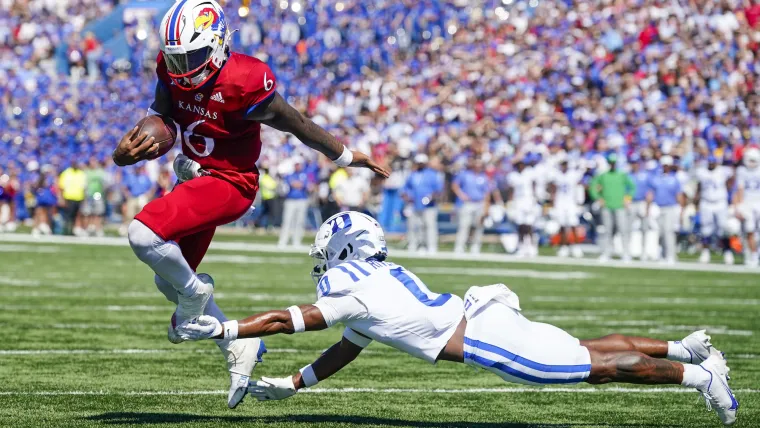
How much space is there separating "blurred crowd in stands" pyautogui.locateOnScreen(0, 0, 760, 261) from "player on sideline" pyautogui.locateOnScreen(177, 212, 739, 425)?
1482cm

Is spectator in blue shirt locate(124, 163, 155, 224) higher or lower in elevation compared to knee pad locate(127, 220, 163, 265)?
lower

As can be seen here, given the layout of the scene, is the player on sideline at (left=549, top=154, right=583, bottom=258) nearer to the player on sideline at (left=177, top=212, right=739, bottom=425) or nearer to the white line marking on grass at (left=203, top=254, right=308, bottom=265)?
the white line marking on grass at (left=203, top=254, right=308, bottom=265)

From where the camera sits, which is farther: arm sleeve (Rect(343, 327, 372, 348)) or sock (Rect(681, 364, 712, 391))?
arm sleeve (Rect(343, 327, 372, 348))

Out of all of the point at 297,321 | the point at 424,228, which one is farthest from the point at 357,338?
the point at 424,228

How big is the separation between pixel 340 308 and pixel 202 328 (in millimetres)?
601

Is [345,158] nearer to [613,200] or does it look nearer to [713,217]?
[613,200]

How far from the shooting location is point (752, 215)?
19.2 metres

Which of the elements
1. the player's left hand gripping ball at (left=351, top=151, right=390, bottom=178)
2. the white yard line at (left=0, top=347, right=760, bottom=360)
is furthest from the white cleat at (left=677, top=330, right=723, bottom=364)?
the white yard line at (left=0, top=347, right=760, bottom=360)

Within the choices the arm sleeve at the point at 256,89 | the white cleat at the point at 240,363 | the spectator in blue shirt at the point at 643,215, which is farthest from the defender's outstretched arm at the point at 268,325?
the spectator in blue shirt at the point at 643,215

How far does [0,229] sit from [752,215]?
16.8m

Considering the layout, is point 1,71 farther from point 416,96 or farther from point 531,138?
point 531,138

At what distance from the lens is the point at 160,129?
585 cm

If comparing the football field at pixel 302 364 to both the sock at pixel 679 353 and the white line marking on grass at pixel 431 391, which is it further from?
the sock at pixel 679 353

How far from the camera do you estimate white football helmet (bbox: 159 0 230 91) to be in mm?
5723
